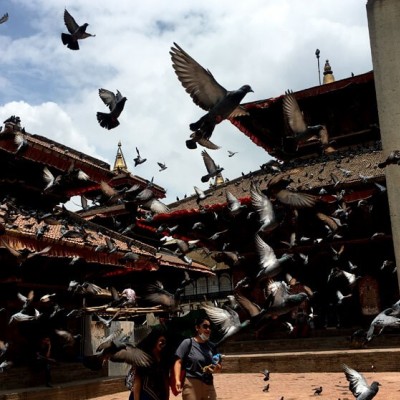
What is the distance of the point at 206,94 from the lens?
7.74 meters

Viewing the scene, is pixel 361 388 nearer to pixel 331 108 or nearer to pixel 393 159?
pixel 393 159

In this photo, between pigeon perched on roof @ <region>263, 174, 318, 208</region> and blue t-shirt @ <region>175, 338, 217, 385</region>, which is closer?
blue t-shirt @ <region>175, 338, 217, 385</region>

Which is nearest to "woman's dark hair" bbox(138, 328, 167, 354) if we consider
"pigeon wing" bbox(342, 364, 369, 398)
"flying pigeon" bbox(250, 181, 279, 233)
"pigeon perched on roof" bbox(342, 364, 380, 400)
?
"pigeon perched on roof" bbox(342, 364, 380, 400)

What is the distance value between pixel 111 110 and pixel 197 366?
5041mm

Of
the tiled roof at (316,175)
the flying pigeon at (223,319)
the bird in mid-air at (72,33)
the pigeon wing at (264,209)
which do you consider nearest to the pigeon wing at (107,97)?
the bird in mid-air at (72,33)

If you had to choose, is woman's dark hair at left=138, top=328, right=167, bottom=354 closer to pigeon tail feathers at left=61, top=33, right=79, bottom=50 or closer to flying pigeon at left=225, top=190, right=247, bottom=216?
pigeon tail feathers at left=61, top=33, right=79, bottom=50

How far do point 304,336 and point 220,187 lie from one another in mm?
Answer: 6533

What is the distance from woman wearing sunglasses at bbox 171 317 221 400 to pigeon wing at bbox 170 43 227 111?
3123 millimetres

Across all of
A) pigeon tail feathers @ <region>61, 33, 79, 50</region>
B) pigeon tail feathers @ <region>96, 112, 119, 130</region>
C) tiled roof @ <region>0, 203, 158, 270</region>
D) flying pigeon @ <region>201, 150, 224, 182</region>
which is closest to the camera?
pigeon tail feathers @ <region>61, 33, 79, 50</region>

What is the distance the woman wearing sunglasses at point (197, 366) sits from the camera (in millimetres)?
6074

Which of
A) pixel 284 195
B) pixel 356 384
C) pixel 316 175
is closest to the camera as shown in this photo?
pixel 356 384

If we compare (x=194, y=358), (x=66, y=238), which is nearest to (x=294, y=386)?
(x=66, y=238)

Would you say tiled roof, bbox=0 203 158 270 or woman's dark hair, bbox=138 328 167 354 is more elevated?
tiled roof, bbox=0 203 158 270

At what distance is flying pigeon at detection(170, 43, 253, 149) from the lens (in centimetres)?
741
